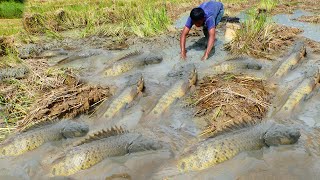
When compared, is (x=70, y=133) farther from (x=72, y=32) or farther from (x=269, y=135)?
(x=72, y=32)

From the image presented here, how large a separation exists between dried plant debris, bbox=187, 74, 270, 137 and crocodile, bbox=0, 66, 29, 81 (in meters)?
3.28

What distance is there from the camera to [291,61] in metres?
7.26

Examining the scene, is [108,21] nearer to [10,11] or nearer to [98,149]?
[10,11]

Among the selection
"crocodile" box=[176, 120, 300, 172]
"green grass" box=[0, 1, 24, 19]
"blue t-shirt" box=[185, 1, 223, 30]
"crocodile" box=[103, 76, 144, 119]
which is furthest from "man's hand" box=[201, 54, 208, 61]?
"green grass" box=[0, 1, 24, 19]

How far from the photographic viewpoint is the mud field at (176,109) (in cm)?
427

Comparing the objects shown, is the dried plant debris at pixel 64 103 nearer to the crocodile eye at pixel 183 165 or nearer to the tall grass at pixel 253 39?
the crocodile eye at pixel 183 165

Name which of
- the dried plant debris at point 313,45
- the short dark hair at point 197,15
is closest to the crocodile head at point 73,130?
the short dark hair at point 197,15

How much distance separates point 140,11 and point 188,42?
3.42 meters

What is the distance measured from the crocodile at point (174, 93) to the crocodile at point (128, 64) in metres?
1.62

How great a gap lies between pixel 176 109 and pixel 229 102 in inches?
31.1

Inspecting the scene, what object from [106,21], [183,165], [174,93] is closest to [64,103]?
[174,93]

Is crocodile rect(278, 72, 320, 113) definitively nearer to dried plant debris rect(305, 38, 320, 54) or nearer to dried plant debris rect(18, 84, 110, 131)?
dried plant debris rect(305, 38, 320, 54)

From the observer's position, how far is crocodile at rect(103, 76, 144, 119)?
18.6 feet

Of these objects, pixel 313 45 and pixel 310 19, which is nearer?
pixel 313 45
